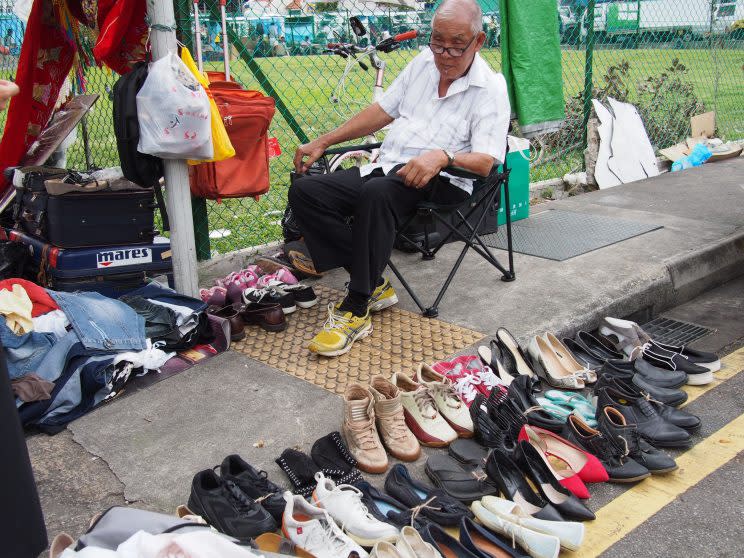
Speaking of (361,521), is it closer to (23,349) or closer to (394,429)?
(394,429)

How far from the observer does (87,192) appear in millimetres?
3949

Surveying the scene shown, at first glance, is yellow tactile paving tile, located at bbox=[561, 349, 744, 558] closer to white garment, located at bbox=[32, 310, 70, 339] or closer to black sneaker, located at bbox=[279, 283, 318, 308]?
black sneaker, located at bbox=[279, 283, 318, 308]

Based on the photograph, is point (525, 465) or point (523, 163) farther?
point (523, 163)

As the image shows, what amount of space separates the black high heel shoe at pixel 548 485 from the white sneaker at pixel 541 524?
0.10 metres

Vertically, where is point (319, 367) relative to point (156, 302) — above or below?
below

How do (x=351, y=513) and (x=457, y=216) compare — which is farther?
(x=457, y=216)

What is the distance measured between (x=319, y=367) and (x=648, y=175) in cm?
528

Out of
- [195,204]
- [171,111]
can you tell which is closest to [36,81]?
[195,204]

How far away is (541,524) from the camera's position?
2369 millimetres

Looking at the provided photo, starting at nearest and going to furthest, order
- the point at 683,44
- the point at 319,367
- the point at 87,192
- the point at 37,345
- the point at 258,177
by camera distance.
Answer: the point at 37,345 → the point at 319,367 → the point at 87,192 → the point at 258,177 → the point at 683,44

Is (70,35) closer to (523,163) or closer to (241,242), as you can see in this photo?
(241,242)

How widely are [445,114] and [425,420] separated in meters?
1.86

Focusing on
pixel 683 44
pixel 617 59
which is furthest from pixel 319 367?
pixel 683 44

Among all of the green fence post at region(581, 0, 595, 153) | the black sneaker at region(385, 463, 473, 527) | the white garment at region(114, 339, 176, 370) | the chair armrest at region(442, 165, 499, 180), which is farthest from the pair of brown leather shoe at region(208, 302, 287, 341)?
the green fence post at region(581, 0, 595, 153)
